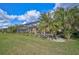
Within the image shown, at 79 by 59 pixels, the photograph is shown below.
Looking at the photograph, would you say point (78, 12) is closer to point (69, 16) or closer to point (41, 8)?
point (69, 16)

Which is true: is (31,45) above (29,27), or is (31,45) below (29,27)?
below

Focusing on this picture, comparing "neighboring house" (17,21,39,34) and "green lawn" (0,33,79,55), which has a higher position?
"neighboring house" (17,21,39,34)

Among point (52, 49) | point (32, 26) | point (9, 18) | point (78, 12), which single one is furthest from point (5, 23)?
point (78, 12)

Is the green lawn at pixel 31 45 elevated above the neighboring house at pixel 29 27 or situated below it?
below
